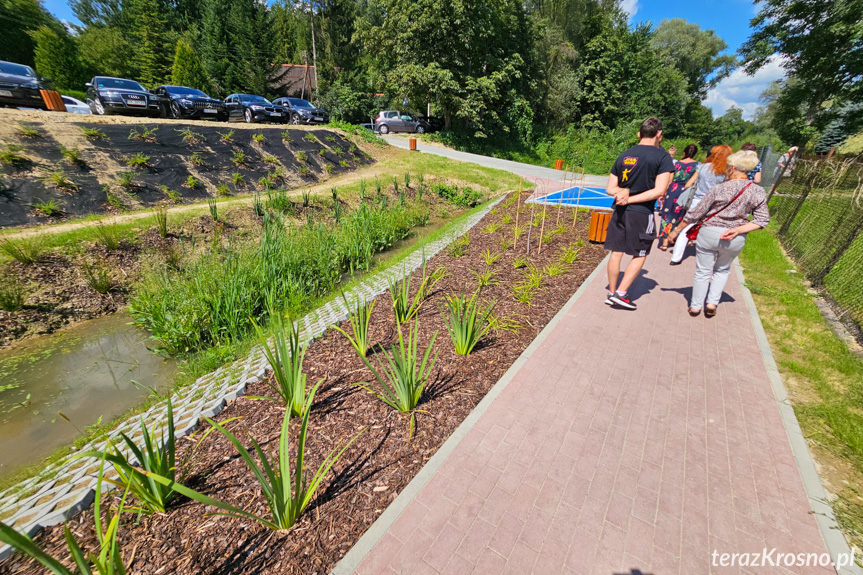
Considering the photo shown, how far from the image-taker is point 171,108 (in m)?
14.2

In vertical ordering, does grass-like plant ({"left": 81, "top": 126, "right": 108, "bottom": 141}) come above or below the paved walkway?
above

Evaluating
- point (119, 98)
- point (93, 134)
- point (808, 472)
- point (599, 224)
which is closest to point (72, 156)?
point (93, 134)

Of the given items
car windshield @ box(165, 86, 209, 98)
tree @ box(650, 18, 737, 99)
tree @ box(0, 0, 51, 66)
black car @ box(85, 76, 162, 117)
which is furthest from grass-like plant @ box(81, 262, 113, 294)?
tree @ box(650, 18, 737, 99)

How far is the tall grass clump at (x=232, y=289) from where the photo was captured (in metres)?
4.46

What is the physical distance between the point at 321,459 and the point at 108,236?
247 inches

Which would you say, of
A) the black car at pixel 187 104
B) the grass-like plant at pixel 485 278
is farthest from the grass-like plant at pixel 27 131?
the grass-like plant at pixel 485 278

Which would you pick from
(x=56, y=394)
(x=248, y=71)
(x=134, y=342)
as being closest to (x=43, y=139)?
(x=134, y=342)

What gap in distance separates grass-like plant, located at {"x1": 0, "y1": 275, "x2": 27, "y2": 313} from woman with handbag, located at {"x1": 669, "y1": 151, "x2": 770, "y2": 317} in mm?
8720

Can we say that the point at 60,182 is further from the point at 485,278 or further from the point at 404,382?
the point at 404,382

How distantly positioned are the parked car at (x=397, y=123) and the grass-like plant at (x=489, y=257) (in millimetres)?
21480

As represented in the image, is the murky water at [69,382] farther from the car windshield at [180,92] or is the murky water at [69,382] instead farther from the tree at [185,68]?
the tree at [185,68]

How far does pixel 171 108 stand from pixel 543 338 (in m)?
17.7

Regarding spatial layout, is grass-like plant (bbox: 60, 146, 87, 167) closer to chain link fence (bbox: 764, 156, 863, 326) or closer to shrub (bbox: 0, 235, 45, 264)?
shrub (bbox: 0, 235, 45, 264)

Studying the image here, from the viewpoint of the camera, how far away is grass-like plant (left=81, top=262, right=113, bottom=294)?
5.42 metres
